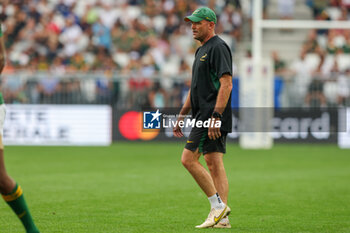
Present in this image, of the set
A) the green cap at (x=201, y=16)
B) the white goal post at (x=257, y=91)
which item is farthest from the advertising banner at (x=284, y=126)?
the green cap at (x=201, y=16)

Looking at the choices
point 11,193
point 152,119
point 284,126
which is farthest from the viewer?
point 284,126

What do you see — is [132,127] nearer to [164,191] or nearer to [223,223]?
[164,191]

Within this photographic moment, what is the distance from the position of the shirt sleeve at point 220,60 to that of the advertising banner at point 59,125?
48.2 ft

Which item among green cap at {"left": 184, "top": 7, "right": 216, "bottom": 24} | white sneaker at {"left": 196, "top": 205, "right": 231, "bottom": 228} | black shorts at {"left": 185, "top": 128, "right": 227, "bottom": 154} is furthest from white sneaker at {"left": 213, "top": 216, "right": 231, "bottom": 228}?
green cap at {"left": 184, "top": 7, "right": 216, "bottom": 24}

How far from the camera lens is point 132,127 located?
→ 74.7 feet

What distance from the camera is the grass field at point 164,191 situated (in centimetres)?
829

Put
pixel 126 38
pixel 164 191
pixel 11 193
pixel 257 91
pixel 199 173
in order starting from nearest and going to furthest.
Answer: pixel 11 193, pixel 199 173, pixel 164 191, pixel 257 91, pixel 126 38

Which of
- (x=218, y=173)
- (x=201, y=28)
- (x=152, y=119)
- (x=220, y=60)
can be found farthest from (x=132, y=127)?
(x=220, y=60)

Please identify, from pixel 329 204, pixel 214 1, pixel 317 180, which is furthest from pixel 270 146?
pixel 329 204

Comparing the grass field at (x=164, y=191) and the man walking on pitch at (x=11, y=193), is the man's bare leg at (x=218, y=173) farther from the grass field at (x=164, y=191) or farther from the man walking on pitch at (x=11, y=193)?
the man walking on pitch at (x=11, y=193)

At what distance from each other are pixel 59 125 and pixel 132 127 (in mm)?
2199

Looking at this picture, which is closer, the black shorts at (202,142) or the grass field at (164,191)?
the black shorts at (202,142)

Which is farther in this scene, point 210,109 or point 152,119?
point 152,119

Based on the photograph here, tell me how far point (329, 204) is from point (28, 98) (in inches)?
536
